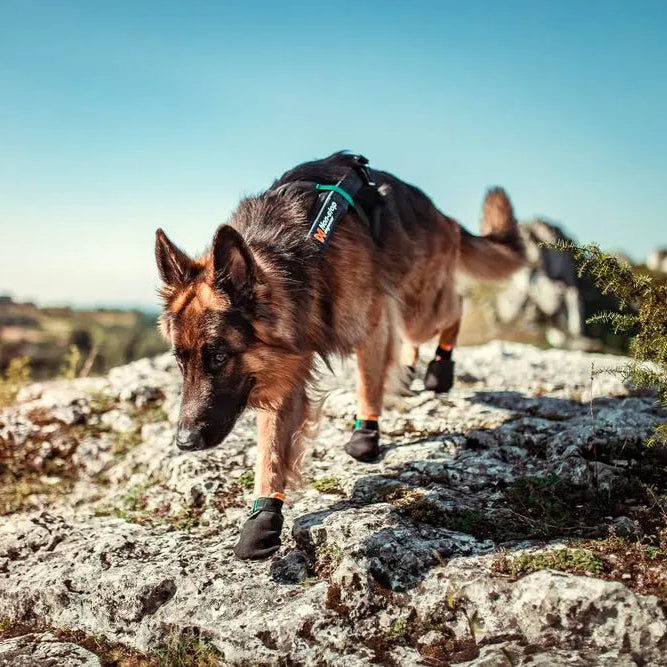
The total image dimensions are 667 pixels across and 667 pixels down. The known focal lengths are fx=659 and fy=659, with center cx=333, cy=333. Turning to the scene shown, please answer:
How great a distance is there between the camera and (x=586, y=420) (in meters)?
6.09

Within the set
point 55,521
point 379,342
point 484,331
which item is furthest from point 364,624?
point 484,331

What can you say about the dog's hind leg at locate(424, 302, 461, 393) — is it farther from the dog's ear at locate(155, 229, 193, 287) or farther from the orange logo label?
the dog's ear at locate(155, 229, 193, 287)

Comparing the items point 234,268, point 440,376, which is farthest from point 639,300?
point 440,376

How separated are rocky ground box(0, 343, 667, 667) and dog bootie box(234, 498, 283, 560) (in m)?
0.10

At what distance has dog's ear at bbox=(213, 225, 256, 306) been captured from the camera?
4.02m

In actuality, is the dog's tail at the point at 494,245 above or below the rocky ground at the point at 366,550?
above

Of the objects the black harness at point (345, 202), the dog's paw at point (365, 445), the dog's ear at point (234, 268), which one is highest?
the black harness at point (345, 202)

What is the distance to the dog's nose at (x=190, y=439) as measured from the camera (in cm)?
395

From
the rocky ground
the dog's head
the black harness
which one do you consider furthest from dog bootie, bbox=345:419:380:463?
the dog's head

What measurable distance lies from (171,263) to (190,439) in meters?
1.16

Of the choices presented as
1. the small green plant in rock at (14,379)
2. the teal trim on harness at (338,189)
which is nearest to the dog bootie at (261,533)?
the teal trim on harness at (338,189)

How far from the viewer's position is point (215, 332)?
402 cm

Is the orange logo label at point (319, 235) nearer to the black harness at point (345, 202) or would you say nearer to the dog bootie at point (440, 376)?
the black harness at point (345, 202)

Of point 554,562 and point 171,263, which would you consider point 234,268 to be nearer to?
point 171,263
